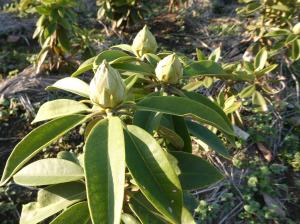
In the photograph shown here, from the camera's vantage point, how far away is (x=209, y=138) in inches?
42.2

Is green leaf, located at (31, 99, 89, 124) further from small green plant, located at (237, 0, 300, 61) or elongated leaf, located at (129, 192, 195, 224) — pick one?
small green plant, located at (237, 0, 300, 61)

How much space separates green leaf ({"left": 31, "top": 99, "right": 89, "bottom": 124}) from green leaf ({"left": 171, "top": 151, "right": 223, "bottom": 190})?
10.4 inches

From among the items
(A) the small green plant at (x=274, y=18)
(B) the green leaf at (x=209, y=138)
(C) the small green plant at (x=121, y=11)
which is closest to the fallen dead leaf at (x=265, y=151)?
(A) the small green plant at (x=274, y=18)

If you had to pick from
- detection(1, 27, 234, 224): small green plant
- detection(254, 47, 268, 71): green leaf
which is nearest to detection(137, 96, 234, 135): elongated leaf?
detection(1, 27, 234, 224): small green plant

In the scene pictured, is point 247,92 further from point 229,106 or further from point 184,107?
point 184,107

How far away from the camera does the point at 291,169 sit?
2361 millimetres

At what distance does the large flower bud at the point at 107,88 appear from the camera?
816mm

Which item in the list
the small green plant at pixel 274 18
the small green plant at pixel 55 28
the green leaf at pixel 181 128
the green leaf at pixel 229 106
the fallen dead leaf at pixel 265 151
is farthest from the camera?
the small green plant at pixel 55 28

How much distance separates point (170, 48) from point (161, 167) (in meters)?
3.02

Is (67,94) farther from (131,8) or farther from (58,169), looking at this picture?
(58,169)

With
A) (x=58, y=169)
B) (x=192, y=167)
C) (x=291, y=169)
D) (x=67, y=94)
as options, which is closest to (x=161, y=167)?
(x=192, y=167)

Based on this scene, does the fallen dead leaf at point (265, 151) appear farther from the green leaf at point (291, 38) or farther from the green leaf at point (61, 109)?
the green leaf at point (61, 109)

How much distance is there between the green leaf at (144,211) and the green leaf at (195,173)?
10 cm

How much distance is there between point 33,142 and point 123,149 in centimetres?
22
